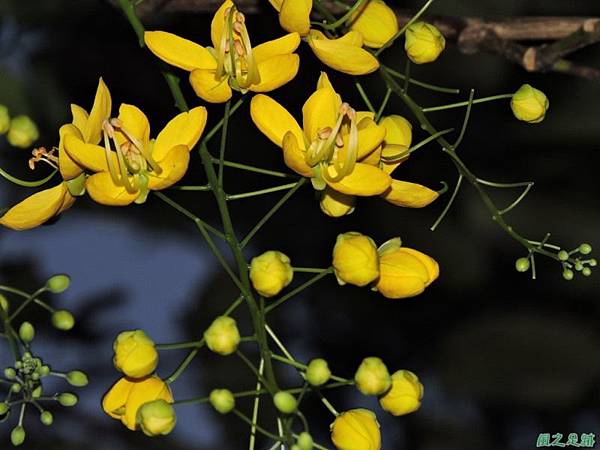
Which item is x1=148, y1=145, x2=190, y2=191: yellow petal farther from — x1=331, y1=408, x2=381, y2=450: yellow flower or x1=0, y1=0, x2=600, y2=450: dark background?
x1=0, y1=0, x2=600, y2=450: dark background

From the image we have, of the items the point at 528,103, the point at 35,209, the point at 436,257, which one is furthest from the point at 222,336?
the point at 436,257

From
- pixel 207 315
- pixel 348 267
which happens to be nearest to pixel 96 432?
pixel 207 315

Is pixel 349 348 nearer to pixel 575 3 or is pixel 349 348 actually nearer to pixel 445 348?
pixel 445 348

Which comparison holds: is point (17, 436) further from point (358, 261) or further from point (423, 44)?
point (423, 44)

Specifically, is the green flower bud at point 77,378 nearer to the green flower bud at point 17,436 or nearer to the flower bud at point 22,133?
the green flower bud at point 17,436

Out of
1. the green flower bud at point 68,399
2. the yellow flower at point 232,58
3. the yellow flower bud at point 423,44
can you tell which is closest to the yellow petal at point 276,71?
the yellow flower at point 232,58

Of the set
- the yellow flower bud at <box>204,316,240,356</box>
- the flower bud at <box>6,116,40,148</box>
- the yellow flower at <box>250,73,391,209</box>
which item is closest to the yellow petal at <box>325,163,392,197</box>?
the yellow flower at <box>250,73,391,209</box>

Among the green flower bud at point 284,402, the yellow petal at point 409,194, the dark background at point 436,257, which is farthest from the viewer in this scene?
the dark background at point 436,257
